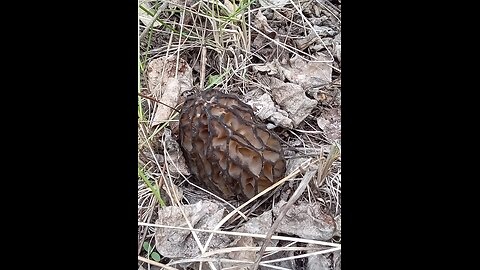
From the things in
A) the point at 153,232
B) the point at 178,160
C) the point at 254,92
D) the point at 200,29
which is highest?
the point at 200,29

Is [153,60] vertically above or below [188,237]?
above

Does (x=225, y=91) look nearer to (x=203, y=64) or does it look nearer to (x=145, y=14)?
(x=203, y=64)

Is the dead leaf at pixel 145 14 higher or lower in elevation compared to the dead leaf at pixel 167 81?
higher

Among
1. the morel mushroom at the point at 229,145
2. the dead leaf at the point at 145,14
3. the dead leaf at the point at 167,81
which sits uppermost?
the dead leaf at the point at 145,14

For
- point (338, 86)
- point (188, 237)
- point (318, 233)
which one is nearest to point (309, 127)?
point (338, 86)

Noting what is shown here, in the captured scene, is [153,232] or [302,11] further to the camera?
[302,11]

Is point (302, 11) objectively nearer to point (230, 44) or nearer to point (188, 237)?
point (230, 44)

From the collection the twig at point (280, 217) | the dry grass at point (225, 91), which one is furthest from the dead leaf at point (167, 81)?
the twig at point (280, 217)

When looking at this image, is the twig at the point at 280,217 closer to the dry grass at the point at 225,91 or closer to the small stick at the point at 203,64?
the dry grass at the point at 225,91
